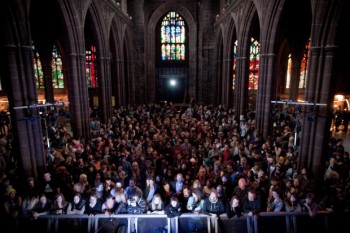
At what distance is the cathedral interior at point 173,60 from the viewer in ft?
26.5

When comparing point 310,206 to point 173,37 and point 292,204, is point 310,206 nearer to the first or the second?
point 292,204

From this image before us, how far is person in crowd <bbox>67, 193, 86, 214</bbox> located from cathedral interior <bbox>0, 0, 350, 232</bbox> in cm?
299

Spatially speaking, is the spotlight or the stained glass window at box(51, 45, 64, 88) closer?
the stained glass window at box(51, 45, 64, 88)

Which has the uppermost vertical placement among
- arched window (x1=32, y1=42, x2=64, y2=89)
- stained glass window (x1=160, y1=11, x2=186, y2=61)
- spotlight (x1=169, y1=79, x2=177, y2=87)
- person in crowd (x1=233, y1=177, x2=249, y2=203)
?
stained glass window (x1=160, y1=11, x2=186, y2=61)

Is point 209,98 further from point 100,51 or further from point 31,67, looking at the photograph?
point 31,67

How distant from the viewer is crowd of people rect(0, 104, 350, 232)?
6398mm

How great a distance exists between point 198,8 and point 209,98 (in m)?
9.72

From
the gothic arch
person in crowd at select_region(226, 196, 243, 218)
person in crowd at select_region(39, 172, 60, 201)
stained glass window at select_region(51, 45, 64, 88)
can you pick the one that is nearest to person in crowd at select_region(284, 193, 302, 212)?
person in crowd at select_region(226, 196, 243, 218)

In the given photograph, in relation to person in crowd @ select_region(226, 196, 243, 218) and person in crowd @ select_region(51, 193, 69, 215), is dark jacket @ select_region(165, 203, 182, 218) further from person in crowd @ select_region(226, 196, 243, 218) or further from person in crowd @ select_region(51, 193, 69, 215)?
person in crowd @ select_region(51, 193, 69, 215)

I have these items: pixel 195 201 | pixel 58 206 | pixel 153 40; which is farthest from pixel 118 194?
pixel 153 40

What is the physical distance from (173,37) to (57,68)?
1369 centimetres

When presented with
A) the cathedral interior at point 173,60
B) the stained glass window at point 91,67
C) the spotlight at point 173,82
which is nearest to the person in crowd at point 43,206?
the cathedral interior at point 173,60

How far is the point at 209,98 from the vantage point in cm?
2703

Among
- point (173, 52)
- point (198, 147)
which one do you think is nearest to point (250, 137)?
point (198, 147)
